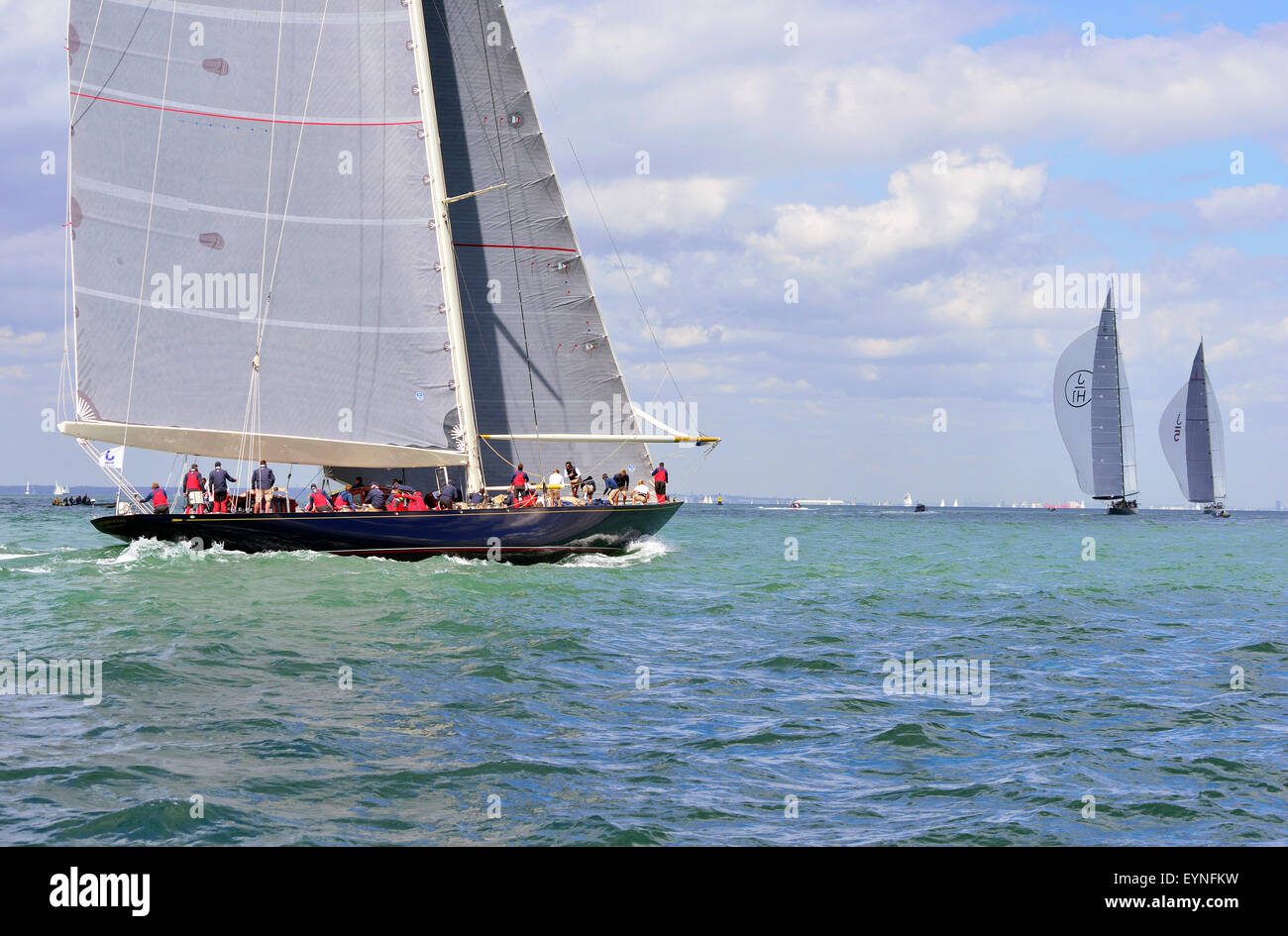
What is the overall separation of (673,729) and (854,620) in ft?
32.2

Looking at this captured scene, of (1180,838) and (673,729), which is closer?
(1180,838)

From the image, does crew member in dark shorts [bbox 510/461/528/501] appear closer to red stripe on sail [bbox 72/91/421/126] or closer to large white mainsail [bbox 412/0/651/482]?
large white mainsail [bbox 412/0/651/482]

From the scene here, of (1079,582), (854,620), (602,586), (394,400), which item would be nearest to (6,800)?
(854,620)

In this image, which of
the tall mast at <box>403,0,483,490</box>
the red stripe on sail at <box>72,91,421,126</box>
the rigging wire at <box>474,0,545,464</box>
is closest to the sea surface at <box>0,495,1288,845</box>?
the tall mast at <box>403,0,483,490</box>

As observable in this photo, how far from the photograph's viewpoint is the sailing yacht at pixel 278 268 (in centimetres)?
2741

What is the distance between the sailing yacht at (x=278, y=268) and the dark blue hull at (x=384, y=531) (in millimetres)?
54

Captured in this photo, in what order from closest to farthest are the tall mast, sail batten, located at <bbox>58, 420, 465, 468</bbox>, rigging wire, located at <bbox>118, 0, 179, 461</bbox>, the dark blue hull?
the dark blue hull < rigging wire, located at <bbox>118, 0, 179, 461</bbox> < sail batten, located at <bbox>58, 420, 465, 468</bbox> < the tall mast

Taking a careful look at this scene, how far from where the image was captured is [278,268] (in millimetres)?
28547

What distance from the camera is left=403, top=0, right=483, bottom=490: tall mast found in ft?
95.6

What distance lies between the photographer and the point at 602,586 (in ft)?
81.3

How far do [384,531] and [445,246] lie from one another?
7.45 m

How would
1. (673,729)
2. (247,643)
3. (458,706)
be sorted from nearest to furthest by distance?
(673,729) → (458,706) → (247,643)

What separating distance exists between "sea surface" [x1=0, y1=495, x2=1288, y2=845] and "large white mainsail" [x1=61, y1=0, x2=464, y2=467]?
17.4 ft
